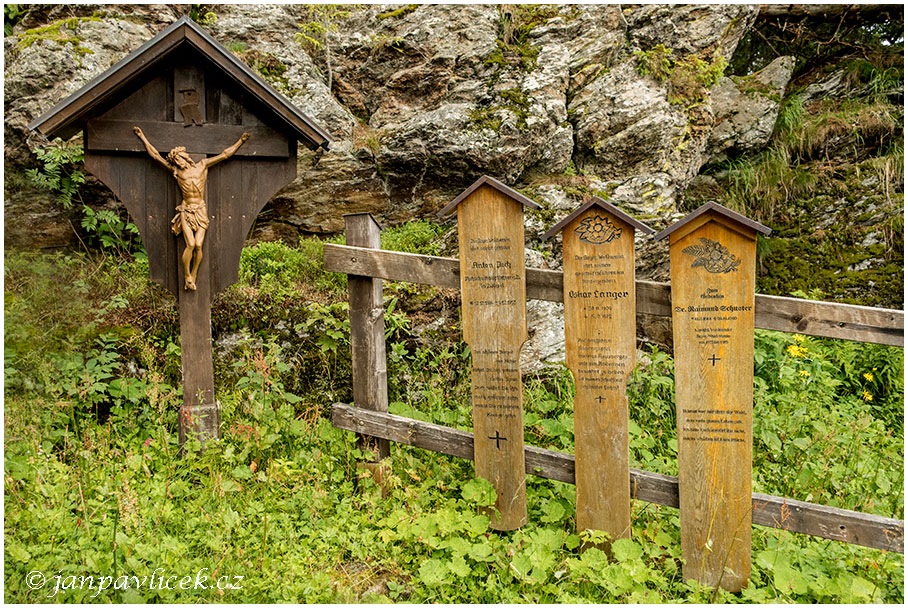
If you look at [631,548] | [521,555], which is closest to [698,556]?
[631,548]

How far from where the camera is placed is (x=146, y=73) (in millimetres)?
3420

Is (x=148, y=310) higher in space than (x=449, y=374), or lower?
higher

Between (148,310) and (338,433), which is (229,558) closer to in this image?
(338,433)

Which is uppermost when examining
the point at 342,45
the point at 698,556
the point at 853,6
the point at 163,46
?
the point at 853,6

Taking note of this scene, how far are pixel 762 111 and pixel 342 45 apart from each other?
6.01 metres

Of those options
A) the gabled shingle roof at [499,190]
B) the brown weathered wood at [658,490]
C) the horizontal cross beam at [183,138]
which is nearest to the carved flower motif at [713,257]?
the gabled shingle roof at [499,190]

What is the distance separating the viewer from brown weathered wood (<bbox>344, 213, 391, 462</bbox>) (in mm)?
3637

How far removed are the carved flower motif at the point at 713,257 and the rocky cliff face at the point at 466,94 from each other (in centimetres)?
331

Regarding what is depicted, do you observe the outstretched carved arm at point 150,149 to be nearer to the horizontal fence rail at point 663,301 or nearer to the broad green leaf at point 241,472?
the horizontal fence rail at point 663,301

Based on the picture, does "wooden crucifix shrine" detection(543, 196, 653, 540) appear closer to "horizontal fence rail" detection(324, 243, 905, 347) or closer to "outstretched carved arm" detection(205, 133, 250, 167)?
"horizontal fence rail" detection(324, 243, 905, 347)

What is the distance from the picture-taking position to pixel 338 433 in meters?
4.04

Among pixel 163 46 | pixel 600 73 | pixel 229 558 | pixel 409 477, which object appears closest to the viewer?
pixel 229 558

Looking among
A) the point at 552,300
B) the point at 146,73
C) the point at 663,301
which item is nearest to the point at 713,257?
the point at 663,301

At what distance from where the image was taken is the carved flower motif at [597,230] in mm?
2986
